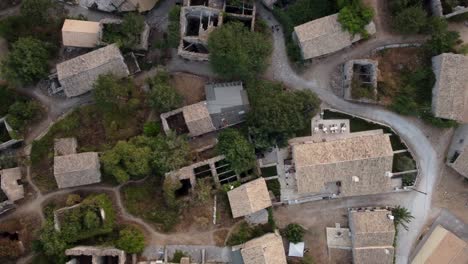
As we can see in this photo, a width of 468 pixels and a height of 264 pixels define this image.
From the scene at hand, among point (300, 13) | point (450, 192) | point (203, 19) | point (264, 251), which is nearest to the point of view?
point (264, 251)

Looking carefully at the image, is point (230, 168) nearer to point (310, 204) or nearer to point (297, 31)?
point (310, 204)

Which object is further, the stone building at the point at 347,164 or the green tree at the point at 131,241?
the stone building at the point at 347,164

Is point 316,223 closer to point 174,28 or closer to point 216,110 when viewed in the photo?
point 216,110

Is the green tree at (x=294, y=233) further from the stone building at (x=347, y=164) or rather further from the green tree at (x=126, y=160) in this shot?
the green tree at (x=126, y=160)

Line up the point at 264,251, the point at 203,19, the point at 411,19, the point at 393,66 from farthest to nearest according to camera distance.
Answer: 1. the point at 203,19
2. the point at 393,66
3. the point at 411,19
4. the point at 264,251

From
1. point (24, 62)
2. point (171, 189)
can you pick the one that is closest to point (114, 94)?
point (24, 62)

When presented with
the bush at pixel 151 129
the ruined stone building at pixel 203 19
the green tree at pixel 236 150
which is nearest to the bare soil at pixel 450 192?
the green tree at pixel 236 150

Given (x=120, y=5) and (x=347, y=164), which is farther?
(x=120, y=5)
